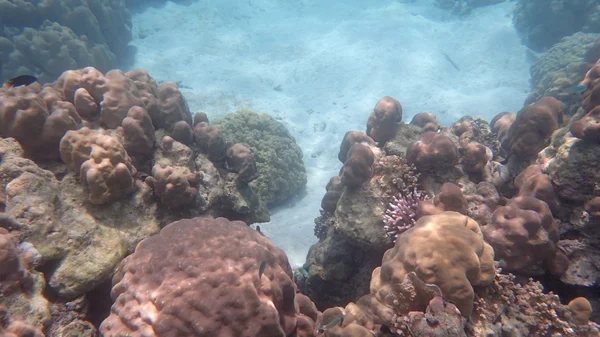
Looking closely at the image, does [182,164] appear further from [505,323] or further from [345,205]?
[505,323]

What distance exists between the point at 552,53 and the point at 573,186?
1410 centimetres

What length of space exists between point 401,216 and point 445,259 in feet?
4.60

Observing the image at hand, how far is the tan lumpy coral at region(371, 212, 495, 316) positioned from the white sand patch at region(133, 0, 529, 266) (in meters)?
Result: 5.67

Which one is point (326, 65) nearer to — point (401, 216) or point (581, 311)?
point (401, 216)

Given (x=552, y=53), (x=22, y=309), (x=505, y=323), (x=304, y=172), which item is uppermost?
(x=552, y=53)

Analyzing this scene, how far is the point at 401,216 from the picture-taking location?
4.20 metres

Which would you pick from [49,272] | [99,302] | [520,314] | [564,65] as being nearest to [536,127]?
[520,314]

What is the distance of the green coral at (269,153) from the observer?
935 cm

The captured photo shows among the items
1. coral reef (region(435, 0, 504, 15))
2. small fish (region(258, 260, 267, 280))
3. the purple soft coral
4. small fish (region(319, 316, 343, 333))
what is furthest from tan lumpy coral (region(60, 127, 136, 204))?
coral reef (region(435, 0, 504, 15))

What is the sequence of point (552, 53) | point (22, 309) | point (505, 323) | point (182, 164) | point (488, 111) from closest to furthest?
point (22, 309) < point (505, 323) < point (182, 164) < point (488, 111) < point (552, 53)

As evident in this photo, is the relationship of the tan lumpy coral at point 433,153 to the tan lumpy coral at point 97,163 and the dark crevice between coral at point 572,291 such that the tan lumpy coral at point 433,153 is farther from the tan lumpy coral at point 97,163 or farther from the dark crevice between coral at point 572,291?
the tan lumpy coral at point 97,163

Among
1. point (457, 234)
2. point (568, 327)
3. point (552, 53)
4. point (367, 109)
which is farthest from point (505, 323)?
point (552, 53)

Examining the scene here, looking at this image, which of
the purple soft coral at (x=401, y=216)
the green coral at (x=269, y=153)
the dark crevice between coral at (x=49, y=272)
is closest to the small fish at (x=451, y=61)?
the green coral at (x=269, y=153)

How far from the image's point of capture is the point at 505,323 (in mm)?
2900
